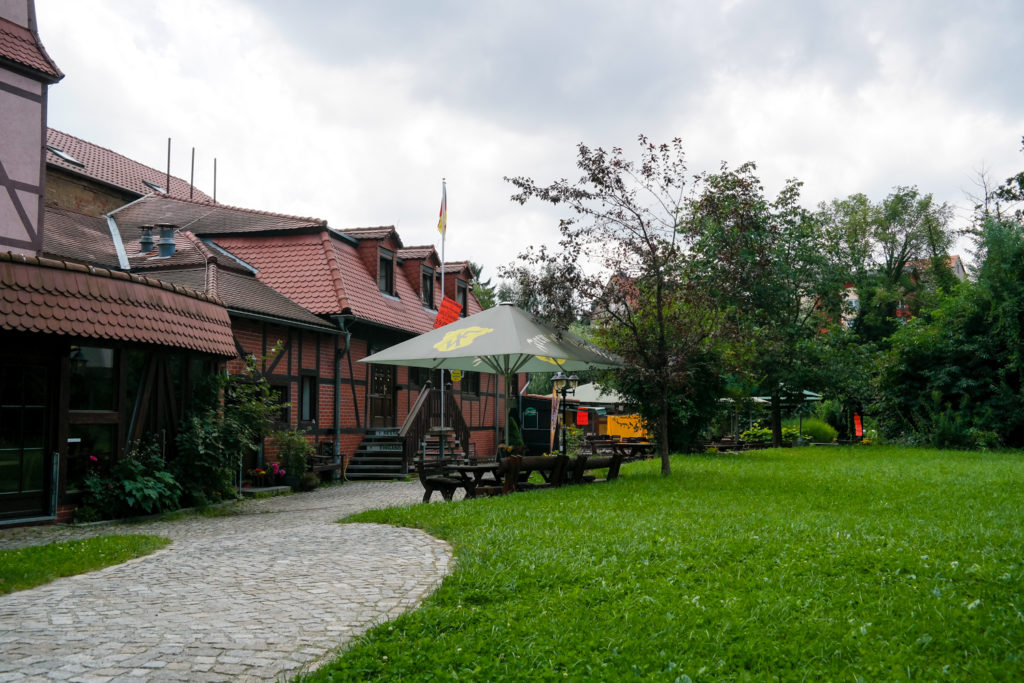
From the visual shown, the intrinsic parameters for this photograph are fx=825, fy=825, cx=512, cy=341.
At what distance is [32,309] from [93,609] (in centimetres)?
527

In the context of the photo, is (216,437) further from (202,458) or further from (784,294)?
(784,294)

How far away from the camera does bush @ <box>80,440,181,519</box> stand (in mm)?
10555

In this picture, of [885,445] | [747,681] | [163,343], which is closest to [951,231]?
[885,445]

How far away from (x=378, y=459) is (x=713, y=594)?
14348 mm

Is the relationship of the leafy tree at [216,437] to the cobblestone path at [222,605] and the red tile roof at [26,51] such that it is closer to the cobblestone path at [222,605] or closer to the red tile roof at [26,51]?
the cobblestone path at [222,605]

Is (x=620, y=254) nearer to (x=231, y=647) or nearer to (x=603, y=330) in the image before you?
(x=603, y=330)

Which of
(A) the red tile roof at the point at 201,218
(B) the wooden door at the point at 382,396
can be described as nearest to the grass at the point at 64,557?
(B) the wooden door at the point at 382,396

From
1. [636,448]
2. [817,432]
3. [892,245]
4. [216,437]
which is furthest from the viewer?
[892,245]

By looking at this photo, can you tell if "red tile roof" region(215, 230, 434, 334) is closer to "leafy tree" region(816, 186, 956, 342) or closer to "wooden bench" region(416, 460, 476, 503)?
"wooden bench" region(416, 460, 476, 503)

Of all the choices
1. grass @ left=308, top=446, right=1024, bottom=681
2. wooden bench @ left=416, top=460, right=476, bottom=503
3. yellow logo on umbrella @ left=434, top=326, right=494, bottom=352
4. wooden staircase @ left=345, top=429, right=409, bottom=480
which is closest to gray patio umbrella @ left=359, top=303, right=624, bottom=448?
yellow logo on umbrella @ left=434, top=326, right=494, bottom=352

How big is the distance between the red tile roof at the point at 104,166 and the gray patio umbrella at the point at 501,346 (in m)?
12.6

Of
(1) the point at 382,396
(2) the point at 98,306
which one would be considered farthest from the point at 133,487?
(1) the point at 382,396

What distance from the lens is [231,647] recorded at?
14.9 feet

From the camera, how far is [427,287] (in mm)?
24734
